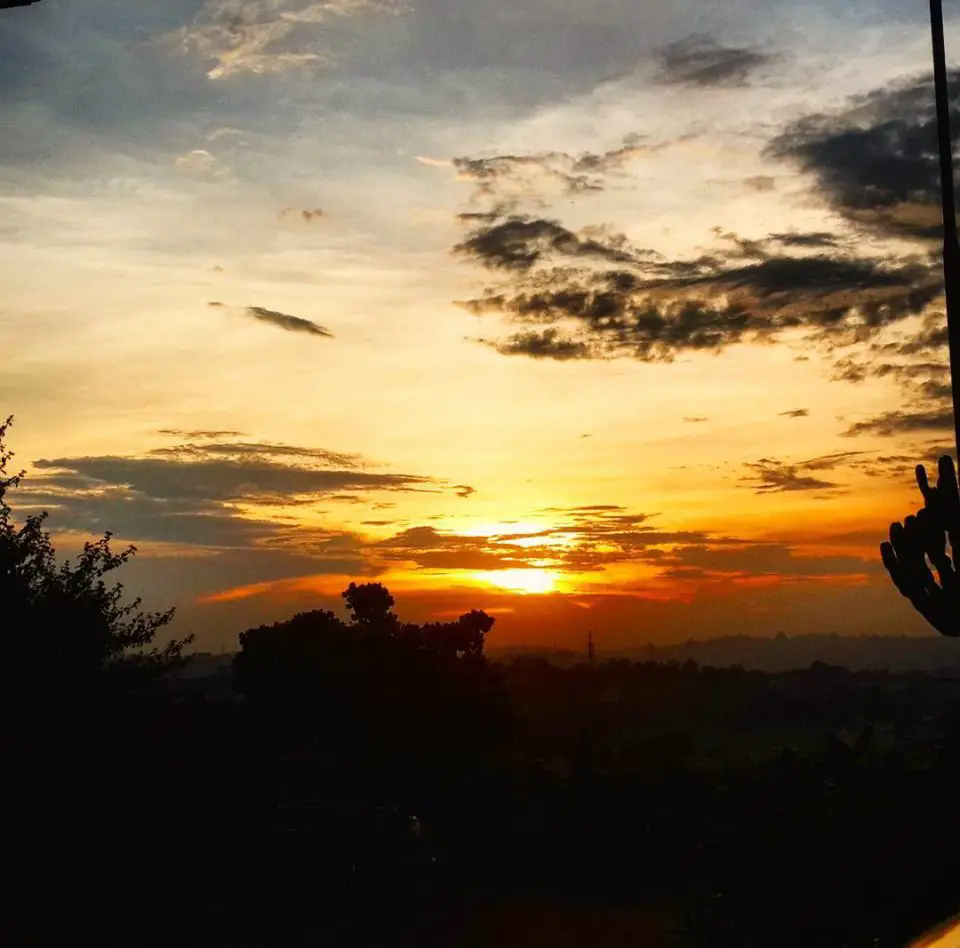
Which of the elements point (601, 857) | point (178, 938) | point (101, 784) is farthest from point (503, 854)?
point (101, 784)

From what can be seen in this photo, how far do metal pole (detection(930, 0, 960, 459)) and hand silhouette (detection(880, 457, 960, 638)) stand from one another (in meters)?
2.10

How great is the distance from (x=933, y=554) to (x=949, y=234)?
307 cm

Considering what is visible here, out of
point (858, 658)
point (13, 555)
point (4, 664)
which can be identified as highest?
point (13, 555)

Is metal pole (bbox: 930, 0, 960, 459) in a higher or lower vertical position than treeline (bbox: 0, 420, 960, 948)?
→ higher

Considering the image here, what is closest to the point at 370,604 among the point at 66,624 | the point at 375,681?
the point at 375,681

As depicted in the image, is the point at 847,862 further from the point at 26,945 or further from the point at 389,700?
the point at 389,700

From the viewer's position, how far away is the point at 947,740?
771cm

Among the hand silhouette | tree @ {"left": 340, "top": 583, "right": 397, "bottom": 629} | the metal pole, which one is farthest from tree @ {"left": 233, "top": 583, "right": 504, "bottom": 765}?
the metal pole

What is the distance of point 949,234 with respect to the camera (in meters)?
7.22

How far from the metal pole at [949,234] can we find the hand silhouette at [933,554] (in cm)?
210

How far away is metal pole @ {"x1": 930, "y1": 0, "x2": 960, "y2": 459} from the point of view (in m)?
6.74

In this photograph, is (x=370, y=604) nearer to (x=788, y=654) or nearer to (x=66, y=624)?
(x=66, y=624)

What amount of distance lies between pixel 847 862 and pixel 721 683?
89403mm

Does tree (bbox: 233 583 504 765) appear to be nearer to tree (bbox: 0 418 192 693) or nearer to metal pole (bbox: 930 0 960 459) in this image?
tree (bbox: 0 418 192 693)
